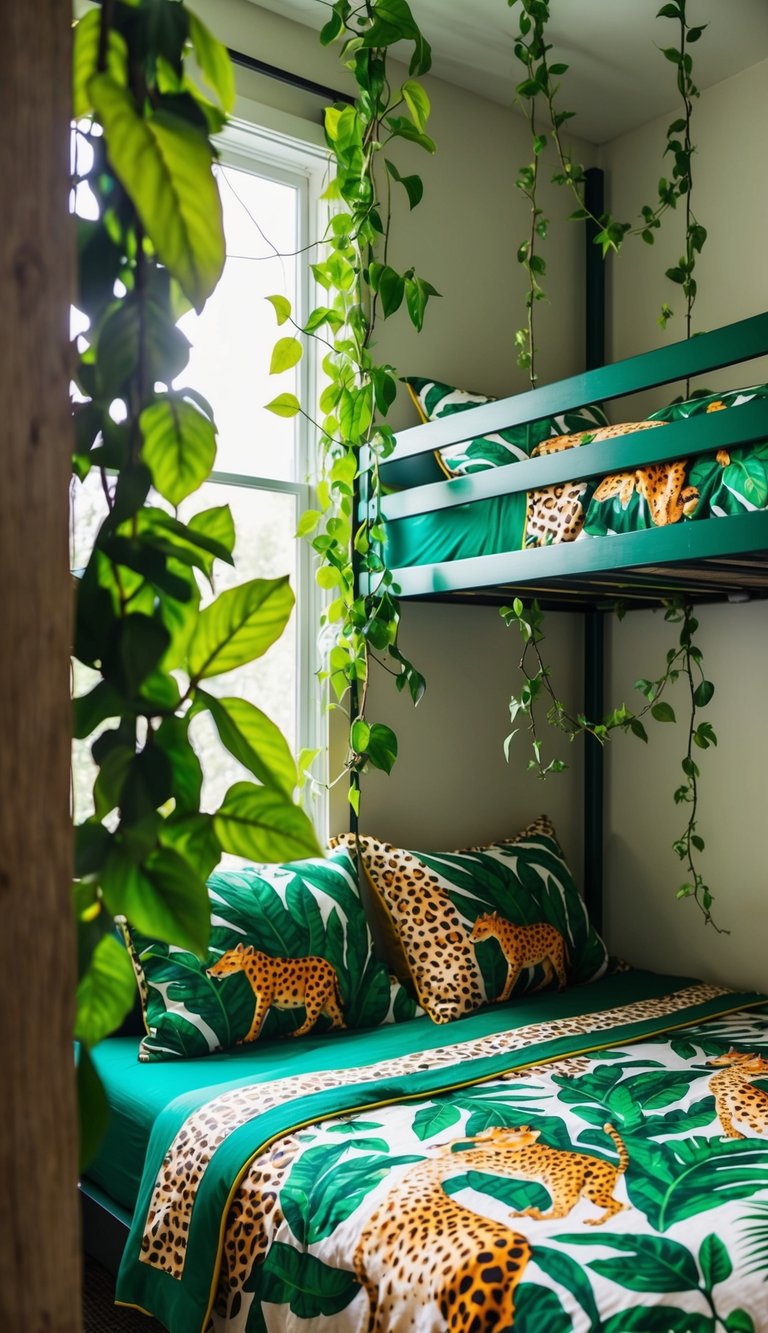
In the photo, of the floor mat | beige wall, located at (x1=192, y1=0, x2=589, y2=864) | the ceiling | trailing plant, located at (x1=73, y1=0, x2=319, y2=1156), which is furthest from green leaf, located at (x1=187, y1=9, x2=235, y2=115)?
the ceiling

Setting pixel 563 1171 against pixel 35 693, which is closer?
pixel 35 693

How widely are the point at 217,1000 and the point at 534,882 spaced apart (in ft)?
2.99

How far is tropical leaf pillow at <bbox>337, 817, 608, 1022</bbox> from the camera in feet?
8.05

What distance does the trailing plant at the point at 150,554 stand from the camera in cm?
54

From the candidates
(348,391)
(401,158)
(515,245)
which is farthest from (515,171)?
(348,391)

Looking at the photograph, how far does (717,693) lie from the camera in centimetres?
292

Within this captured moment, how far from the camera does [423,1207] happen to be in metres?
1.47

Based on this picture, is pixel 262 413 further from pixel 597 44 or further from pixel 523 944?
pixel 523 944

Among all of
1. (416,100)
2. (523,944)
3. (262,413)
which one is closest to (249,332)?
(262,413)

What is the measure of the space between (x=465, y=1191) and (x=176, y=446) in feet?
4.11

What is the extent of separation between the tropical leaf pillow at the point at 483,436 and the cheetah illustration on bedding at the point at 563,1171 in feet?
4.45

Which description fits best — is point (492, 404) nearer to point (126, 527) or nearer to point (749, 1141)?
point (749, 1141)

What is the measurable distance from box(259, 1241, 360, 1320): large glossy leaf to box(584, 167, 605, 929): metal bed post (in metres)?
1.81

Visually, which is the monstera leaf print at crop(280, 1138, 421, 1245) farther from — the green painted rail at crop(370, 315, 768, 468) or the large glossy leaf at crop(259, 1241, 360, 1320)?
the green painted rail at crop(370, 315, 768, 468)
